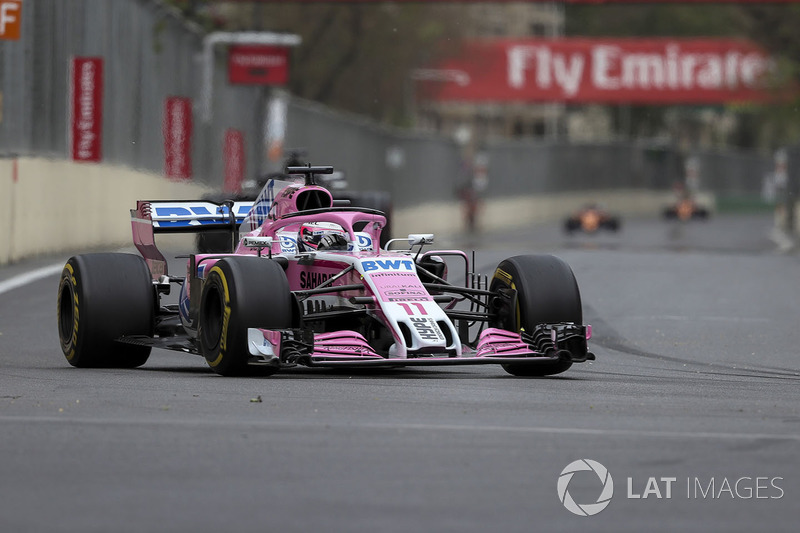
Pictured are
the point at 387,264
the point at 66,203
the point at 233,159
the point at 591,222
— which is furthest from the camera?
the point at 591,222

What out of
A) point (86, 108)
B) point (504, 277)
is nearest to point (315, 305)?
point (504, 277)

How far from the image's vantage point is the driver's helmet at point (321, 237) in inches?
466

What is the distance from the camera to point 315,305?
1148 cm

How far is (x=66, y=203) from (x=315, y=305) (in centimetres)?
1312

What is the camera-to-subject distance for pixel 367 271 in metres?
11.0

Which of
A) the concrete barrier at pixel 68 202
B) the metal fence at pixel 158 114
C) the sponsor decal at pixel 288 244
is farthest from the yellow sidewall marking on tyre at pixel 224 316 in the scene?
the metal fence at pixel 158 114

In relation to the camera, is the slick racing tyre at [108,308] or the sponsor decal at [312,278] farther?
the slick racing tyre at [108,308]

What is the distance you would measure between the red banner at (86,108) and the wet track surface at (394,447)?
12347mm

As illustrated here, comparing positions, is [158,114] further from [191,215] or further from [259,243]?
[259,243]

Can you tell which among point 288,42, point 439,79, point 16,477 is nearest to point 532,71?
point 439,79

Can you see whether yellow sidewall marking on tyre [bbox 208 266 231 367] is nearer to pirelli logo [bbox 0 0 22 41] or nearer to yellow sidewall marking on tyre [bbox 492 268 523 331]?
yellow sidewall marking on tyre [bbox 492 268 523 331]

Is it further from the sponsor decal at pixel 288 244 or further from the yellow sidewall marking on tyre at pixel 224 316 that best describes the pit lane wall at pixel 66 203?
the yellow sidewall marking on tyre at pixel 224 316

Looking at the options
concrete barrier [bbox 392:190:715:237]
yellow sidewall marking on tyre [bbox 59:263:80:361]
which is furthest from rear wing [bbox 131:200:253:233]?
concrete barrier [bbox 392:190:715:237]

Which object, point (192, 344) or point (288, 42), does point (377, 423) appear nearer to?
point (192, 344)
